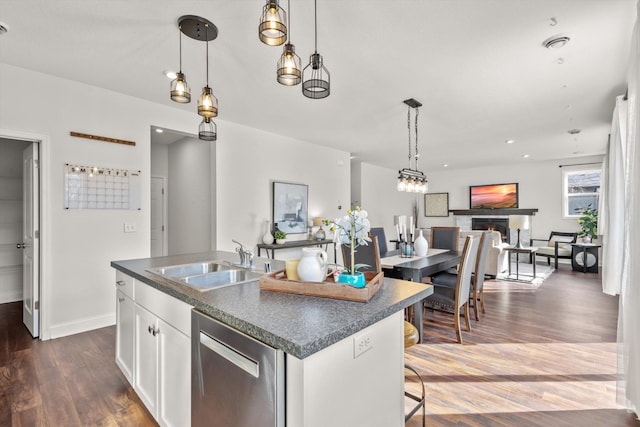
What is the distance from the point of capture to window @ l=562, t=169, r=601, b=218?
24.0 feet

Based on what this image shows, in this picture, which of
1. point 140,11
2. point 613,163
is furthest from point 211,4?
point 613,163

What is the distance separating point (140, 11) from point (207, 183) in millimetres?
2928

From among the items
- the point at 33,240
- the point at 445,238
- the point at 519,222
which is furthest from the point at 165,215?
the point at 519,222

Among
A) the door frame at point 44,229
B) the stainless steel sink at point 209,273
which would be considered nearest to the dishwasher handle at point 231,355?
the stainless steel sink at point 209,273

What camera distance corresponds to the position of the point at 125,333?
6.97ft

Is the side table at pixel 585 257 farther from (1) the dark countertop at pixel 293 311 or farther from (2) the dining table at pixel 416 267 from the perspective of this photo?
(1) the dark countertop at pixel 293 311

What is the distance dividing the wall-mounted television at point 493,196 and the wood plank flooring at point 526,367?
465 centimetres

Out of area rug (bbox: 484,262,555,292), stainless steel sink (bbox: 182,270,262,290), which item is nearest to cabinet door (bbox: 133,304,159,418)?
stainless steel sink (bbox: 182,270,262,290)

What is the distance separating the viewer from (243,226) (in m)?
4.71

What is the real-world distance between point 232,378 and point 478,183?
9.28 m

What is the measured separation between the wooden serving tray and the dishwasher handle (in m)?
0.35

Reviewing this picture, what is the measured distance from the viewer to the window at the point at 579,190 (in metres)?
7.32

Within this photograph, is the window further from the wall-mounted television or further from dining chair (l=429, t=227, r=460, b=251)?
dining chair (l=429, t=227, r=460, b=251)

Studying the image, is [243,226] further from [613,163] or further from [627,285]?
[613,163]
